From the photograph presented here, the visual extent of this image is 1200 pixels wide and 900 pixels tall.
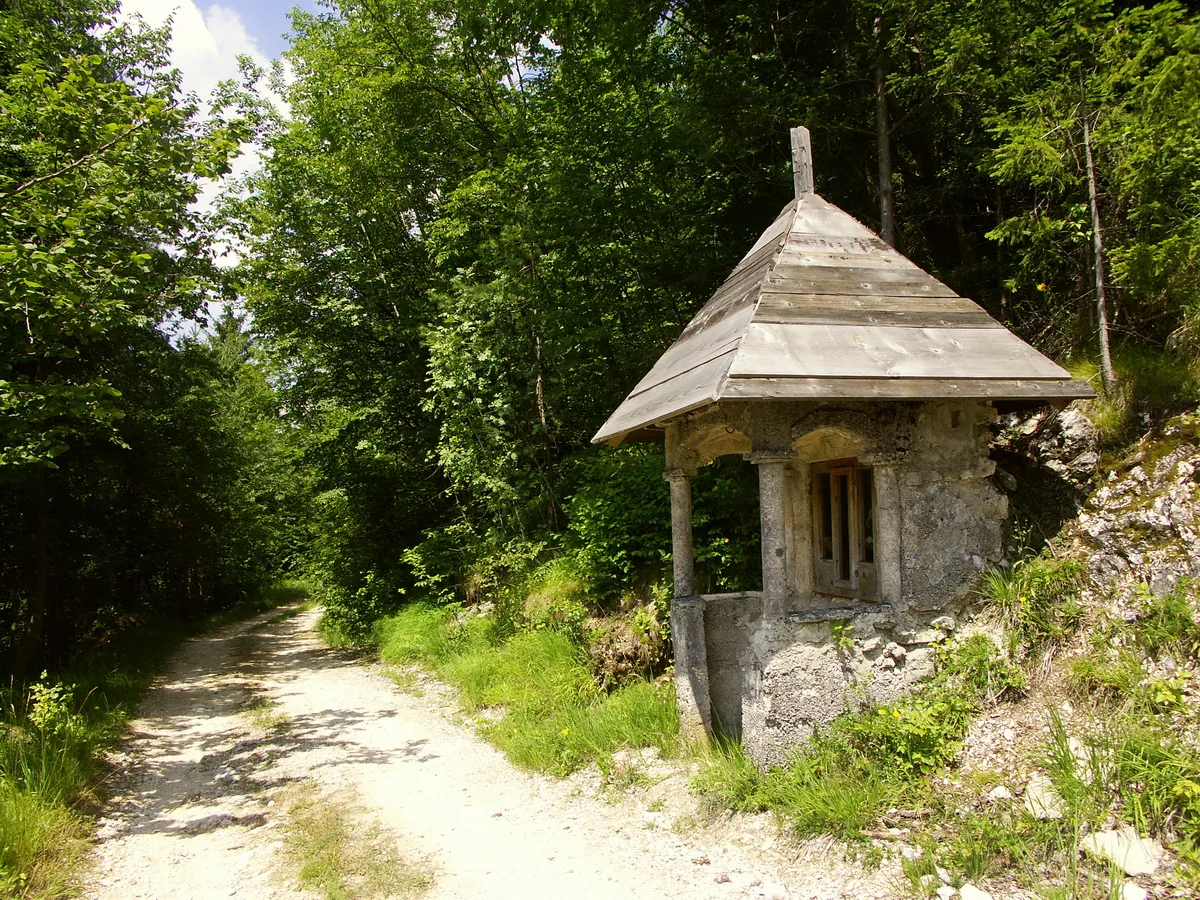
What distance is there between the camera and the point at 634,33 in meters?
10.8

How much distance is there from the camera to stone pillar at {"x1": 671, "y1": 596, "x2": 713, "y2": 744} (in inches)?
257

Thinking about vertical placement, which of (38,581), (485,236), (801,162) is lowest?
(38,581)

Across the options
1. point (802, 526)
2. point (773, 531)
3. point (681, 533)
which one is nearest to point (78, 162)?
point (681, 533)

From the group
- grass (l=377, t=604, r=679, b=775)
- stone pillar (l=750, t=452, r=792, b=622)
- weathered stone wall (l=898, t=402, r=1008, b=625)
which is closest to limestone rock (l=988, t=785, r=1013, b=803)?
weathered stone wall (l=898, t=402, r=1008, b=625)

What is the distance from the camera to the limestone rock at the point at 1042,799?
13.7 ft

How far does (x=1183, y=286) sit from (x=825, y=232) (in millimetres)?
2927

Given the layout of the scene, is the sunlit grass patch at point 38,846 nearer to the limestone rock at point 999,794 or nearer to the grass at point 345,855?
the grass at point 345,855

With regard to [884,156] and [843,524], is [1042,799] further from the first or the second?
[884,156]

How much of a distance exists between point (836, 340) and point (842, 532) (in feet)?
9.45

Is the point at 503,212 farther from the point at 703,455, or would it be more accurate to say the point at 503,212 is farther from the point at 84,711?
the point at 84,711

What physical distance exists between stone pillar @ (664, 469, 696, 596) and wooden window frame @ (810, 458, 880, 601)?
63.5 inches

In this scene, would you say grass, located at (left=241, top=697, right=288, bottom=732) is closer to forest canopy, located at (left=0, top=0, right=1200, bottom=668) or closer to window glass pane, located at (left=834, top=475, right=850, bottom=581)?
forest canopy, located at (left=0, top=0, right=1200, bottom=668)

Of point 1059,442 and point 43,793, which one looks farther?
point 1059,442

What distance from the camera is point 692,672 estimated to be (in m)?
A: 6.61
